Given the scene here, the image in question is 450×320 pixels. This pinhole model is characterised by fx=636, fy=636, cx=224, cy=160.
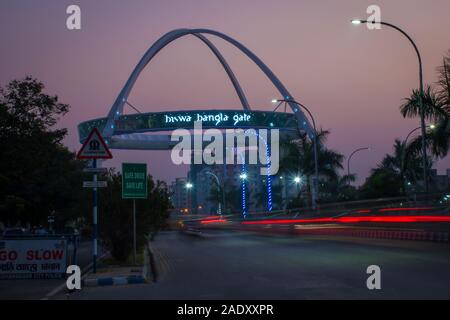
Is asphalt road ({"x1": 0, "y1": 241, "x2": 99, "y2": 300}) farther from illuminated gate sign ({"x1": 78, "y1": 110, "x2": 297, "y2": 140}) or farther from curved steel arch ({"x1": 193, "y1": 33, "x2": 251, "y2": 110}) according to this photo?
curved steel arch ({"x1": 193, "y1": 33, "x2": 251, "y2": 110})

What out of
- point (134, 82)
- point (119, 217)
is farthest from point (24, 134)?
point (134, 82)

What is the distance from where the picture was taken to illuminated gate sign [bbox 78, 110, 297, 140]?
63719 millimetres

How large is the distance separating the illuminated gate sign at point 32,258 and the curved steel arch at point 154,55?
48.5m

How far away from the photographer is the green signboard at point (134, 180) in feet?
63.7

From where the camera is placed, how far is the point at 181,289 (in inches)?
518

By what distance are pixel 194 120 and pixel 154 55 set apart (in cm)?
1206

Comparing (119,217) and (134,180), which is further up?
(134,180)

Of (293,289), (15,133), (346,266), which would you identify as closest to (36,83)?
(15,133)

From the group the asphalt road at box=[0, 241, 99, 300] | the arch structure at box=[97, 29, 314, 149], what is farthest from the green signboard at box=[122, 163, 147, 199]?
the arch structure at box=[97, 29, 314, 149]

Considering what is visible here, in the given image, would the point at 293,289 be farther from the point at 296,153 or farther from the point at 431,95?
the point at 296,153

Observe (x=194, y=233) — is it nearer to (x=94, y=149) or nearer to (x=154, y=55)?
(x=154, y=55)

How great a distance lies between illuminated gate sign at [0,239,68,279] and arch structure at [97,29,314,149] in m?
47.5

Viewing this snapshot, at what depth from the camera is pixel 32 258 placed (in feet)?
53.5

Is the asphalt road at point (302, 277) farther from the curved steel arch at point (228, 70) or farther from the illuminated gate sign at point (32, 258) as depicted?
the curved steel arch at point (228, 70)
